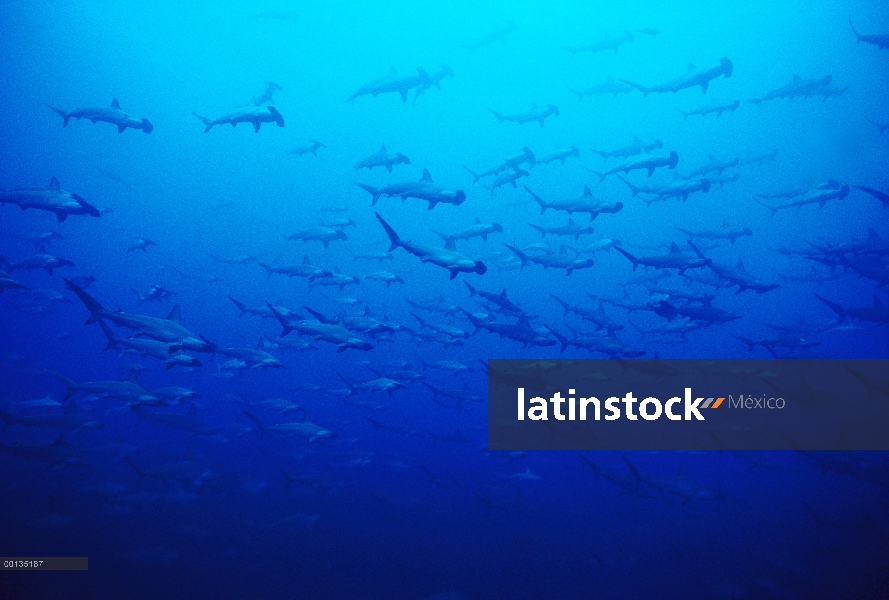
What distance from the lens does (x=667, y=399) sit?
231 inches

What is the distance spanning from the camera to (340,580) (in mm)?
7285

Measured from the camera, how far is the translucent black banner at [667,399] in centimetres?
621

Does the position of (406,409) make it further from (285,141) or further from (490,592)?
(285,141)

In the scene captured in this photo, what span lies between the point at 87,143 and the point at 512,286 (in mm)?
43428

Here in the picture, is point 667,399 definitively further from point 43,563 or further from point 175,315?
point 43,563

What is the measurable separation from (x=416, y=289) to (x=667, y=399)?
131 ft

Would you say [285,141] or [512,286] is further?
[285,141]

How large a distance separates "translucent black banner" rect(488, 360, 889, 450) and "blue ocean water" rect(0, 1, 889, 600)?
0.61m

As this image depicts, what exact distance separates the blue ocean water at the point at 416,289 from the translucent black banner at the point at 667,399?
2.01 ft

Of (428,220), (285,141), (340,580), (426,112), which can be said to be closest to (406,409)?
(340,580)

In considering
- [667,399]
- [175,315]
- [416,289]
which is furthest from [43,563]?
[416,289]

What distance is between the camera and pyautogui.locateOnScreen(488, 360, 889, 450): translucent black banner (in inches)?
245

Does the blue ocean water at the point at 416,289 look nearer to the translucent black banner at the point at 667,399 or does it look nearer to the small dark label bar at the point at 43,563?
the translucent black banner at the point at 667,399

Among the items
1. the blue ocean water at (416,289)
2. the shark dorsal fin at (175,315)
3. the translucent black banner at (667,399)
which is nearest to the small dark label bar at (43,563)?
the blue ocean water at (416,289)
